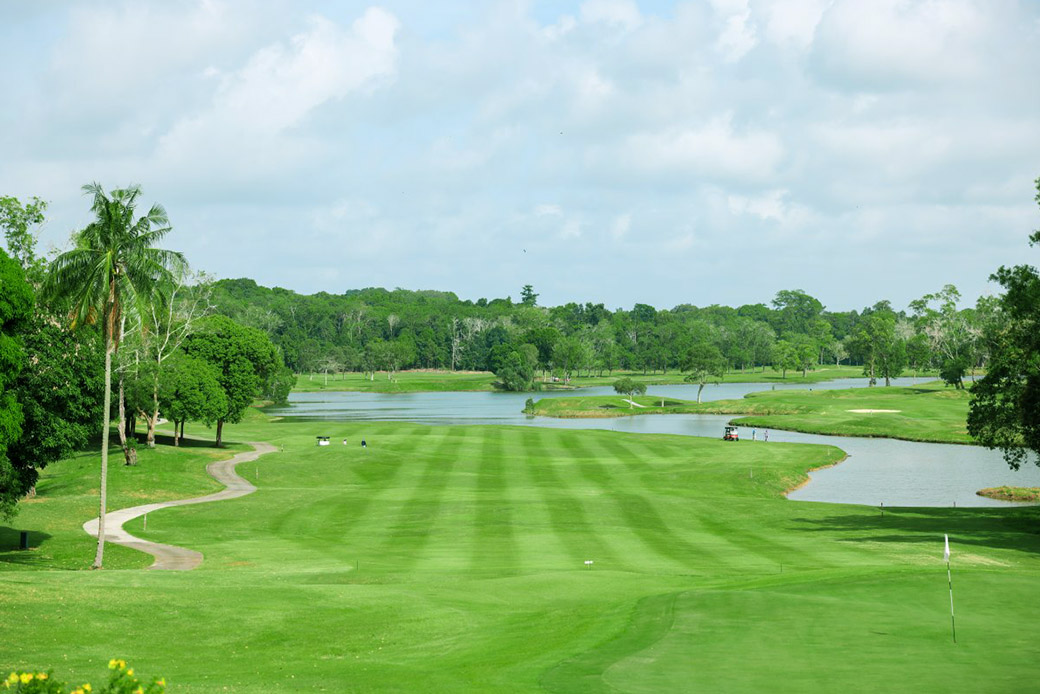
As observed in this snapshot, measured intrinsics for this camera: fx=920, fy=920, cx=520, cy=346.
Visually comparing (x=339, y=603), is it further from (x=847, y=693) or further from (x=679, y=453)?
(x=679, y=453)

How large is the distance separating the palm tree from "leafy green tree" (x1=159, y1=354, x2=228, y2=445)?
35600 millimetres

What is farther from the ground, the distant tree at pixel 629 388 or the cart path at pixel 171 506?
the distant tree at pixel 629 388

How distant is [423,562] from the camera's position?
37.3 meters

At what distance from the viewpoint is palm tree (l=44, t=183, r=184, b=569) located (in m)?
36.6

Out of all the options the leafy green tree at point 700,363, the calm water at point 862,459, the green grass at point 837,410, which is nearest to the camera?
the calm water at point 862,459

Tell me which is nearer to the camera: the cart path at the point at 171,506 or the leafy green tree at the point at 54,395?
the leafy green tree at the point at 54,395

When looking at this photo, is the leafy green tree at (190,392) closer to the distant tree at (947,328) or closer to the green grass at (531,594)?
the green grass at (531,594)

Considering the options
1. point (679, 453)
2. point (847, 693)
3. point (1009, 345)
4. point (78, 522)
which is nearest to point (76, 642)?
point (847, 693)

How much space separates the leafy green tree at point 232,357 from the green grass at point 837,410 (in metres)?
67.9

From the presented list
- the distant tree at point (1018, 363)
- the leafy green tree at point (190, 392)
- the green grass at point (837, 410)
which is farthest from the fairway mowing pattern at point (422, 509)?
the green grass at point (837, 410)

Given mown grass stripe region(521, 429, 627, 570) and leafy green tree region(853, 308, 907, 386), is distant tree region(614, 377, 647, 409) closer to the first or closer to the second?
leafy green tree region(853, 308, 907, 386)

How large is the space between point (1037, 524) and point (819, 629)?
116 feet

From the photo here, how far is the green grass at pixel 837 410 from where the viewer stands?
111062 mm

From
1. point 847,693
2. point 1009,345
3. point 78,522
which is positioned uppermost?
point 1009,345
